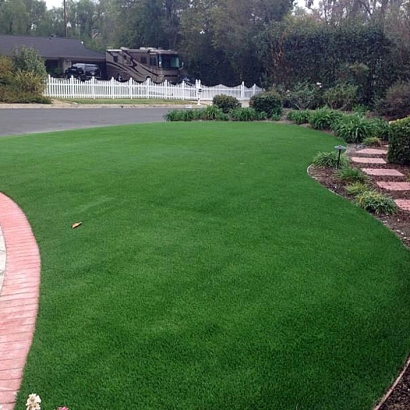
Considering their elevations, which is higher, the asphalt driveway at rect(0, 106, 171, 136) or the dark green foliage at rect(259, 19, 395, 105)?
the dark green foliage at rect(259, 19, 395, 105)

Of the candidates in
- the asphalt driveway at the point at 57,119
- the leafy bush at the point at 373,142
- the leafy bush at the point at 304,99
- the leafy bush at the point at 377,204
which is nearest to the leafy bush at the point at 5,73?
the asphalt driveway at the point at 57,119

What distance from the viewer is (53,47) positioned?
3619 centimetres

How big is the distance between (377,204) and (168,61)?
106 ft

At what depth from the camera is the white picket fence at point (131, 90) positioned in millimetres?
25781

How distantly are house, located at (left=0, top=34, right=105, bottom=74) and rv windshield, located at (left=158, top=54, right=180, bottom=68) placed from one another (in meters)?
5.39

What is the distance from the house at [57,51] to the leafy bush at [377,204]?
110 ft

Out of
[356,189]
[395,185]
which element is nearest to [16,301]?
[356,189]

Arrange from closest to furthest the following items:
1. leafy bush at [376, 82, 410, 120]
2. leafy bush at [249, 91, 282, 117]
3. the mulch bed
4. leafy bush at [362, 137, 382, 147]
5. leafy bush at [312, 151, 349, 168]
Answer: the mulch bed → leafy bush at [312, 151, 349, 168] → leafy bush at [362, 137, 382, 147] → leafy bush at [376, 82, 410, 120] → leafy bush at [249, 91, 282, 117]

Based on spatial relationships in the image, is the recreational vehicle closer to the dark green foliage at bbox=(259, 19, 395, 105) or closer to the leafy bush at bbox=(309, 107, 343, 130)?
the dark green foliage at bbox=(259, 19, 395, 105)

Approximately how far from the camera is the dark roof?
34922mm

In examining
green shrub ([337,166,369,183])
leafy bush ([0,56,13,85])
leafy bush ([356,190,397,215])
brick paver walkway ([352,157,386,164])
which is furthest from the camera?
leafy bush ([0,56,13,85])

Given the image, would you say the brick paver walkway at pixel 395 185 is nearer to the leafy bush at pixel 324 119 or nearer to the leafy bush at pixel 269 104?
the leafy bush at pixel 324 119

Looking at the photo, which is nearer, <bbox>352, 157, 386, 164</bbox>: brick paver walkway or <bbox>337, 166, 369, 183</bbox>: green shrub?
<bbox>337, 166, 369, 183</bbox>: green shrub

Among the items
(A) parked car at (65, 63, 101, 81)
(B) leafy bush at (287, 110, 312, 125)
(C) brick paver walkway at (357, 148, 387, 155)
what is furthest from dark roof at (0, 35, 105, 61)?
(C) brick paver walkway at (357, 148, 387, 155)
